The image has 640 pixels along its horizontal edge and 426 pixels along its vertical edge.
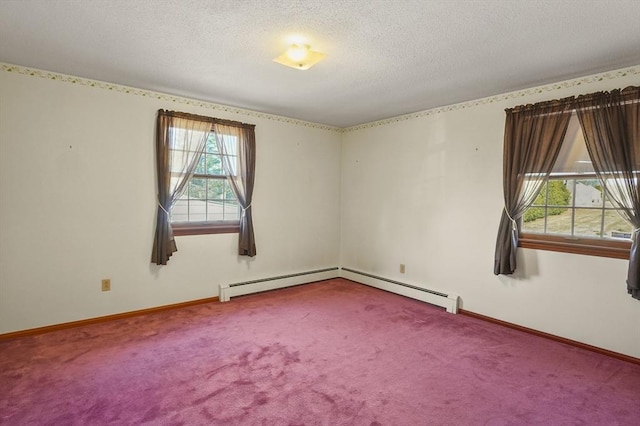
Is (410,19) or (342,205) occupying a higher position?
(410,19)

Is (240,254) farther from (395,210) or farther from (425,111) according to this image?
(425,111)

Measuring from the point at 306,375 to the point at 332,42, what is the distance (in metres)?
2.47

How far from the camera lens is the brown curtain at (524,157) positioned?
3227 millimetres

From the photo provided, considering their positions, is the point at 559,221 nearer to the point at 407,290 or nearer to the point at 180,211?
the point at 407,290

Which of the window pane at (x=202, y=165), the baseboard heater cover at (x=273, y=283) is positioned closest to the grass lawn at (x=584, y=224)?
the baseboard heater cover at (x=273, y=283)

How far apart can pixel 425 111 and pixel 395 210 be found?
135 centimetres

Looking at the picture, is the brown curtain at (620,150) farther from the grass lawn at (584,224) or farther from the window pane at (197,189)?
the window pane at (197,189)

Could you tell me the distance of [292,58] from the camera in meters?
2.57

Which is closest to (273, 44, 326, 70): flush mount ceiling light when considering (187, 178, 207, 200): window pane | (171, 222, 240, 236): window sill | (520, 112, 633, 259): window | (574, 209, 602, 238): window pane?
(187, 178, 207, 200): window pane

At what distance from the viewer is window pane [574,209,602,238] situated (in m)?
3.12

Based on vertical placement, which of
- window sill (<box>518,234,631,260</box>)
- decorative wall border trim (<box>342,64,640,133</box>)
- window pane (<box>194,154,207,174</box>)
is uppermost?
decorative wall border trim (<box>342,64,640,133</box>)

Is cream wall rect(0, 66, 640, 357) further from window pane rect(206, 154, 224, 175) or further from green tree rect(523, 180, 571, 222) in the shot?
window pane rect(206, 154, 224, 175)

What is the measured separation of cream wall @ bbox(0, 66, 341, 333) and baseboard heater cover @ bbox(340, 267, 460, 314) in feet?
5.45

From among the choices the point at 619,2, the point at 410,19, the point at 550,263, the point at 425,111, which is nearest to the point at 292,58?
the point at 410,19
